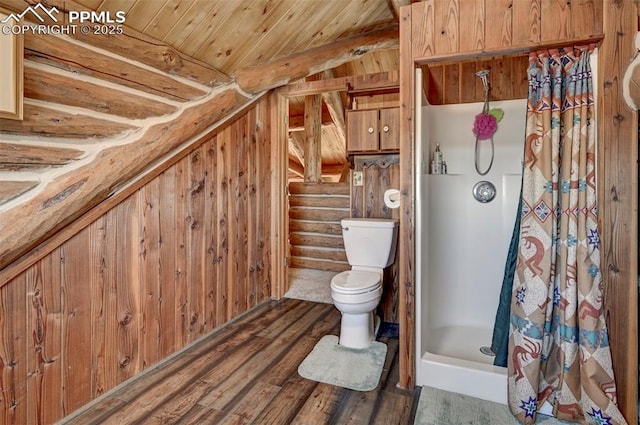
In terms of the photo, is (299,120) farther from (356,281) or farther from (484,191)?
(356,281)

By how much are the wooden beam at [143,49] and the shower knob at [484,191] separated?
1.97 meters

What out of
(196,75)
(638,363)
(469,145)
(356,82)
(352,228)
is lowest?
(638,363)

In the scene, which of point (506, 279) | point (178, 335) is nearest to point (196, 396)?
point (178, 335)

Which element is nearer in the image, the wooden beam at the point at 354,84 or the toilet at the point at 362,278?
the toilet at the point at 362,278

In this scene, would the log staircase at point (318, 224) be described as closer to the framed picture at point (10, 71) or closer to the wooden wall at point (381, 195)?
the wooden wall at point (381, 195)

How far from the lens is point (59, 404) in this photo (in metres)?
1.61

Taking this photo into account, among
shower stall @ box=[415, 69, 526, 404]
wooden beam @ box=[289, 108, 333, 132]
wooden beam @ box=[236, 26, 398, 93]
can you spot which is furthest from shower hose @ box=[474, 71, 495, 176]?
wooden beam @ box=[289, 108, 333, 132]

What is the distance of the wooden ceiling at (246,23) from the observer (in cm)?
167

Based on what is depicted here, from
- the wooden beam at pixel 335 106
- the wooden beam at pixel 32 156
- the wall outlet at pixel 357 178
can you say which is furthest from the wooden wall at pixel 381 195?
the wooden beam at pixel 335 106

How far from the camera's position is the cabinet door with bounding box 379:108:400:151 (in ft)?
8.76

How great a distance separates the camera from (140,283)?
2020 mm

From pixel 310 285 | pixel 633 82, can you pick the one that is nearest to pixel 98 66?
pixel 633 82

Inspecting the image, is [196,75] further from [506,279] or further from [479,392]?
[479,392]

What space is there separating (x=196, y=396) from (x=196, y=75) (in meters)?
1.80
